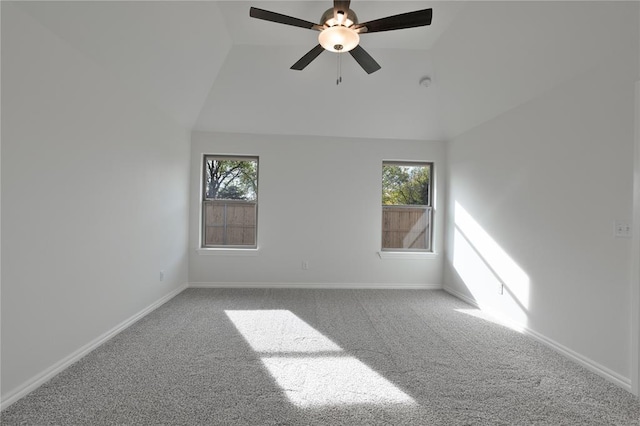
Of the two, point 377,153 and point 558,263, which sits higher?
point 377,153

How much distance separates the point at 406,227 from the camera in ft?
15.1

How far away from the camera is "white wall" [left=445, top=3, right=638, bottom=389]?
2021 mm

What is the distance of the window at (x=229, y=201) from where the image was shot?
4449 millimetres

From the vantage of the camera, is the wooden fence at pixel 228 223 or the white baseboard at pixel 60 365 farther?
the wooden fence at pixel 228 223

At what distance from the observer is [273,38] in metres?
3.16

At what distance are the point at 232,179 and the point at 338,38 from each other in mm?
2928

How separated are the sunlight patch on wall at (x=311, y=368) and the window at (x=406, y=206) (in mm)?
2301

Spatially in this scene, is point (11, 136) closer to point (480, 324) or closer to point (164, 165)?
point (164, 165)

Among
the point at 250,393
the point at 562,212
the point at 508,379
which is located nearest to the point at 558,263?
the point at 562,212

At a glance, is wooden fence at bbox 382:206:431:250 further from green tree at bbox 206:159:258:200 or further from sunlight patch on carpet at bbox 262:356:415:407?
sunlight patch on carpet at bbox 262:356:415:407

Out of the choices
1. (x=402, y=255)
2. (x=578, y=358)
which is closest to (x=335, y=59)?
(x=402, y=255)

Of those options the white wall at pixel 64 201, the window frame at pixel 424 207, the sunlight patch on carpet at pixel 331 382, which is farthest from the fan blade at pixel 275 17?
the window frame at pixel 424 207

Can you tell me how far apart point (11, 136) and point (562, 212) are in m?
4.02

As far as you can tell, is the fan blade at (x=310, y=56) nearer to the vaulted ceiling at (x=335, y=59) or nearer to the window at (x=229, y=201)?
the vaulted ceiling at (x=335, y=59)
